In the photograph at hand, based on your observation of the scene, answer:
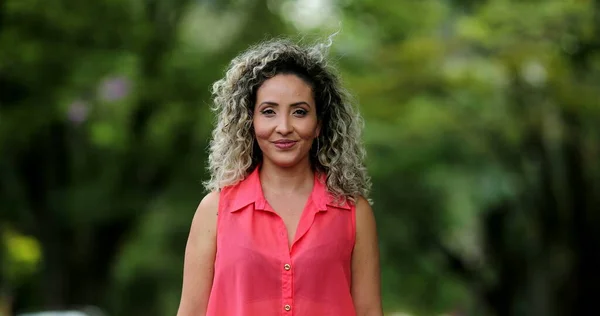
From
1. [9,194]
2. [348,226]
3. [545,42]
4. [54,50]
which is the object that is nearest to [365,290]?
[348,226]


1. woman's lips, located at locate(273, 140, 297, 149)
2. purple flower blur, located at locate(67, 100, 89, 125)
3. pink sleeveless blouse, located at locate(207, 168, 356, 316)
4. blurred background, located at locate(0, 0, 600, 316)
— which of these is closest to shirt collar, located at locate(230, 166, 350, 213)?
pink sleeveless blouse, located at locate(207, 168, 356, 316)

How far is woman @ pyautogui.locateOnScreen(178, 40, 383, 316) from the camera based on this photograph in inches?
157

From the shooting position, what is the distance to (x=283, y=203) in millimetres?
4137

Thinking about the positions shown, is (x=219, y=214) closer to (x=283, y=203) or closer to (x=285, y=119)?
(x=283, y=203)

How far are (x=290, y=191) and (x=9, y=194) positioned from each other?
19.9 metres

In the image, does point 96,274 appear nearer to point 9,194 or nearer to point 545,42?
point 9,194

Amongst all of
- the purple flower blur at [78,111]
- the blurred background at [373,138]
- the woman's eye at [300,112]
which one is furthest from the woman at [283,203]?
the purple flower blur at [78,111]

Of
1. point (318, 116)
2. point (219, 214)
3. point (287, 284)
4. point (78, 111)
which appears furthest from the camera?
point (78, 111)

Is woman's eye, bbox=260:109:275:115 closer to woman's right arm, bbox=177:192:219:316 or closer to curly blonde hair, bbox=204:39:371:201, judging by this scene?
curly blonde hair, bbox=204:39:371:201

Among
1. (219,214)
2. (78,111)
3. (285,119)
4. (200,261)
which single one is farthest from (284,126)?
(78,111)

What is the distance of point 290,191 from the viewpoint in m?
4.17

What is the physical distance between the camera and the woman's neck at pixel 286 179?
13.7 ft

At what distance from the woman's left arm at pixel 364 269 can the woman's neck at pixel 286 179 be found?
0.63 feet

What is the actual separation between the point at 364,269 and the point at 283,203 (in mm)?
337
